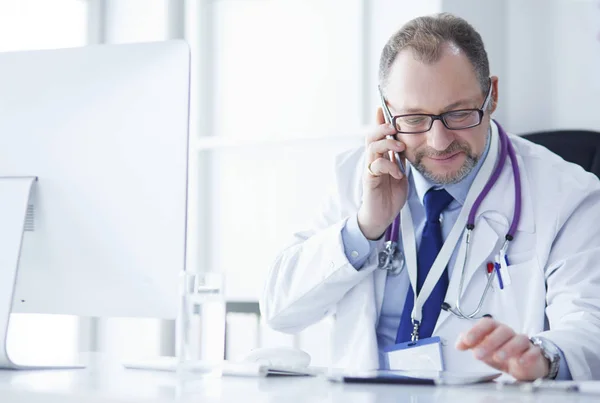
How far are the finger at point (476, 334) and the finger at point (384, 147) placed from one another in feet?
2.32

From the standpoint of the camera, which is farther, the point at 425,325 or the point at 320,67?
the point at 320,67

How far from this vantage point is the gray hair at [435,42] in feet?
5.56

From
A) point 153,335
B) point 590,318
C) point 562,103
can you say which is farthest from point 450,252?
point 153,335

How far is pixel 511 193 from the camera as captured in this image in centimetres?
177

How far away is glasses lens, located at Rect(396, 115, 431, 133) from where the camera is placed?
1671mm

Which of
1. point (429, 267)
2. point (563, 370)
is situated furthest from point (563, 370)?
point (429, 267)

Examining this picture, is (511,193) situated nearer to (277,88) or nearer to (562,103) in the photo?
(562,103)

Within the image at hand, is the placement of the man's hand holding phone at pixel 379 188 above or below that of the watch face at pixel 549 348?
above

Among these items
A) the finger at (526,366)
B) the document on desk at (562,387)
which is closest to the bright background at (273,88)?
the finger at (526,366)

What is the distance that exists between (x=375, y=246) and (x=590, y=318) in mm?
488

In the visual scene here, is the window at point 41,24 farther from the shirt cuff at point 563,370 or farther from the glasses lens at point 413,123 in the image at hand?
the shirt cuff at point 563,370

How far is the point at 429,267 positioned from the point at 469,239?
0.11 m

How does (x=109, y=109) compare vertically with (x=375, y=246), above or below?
above

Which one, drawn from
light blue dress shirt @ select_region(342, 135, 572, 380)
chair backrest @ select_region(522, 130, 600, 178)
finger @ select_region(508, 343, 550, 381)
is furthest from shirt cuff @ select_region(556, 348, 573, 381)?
chair backrest @ select_region(522, 130, 600, 178)
